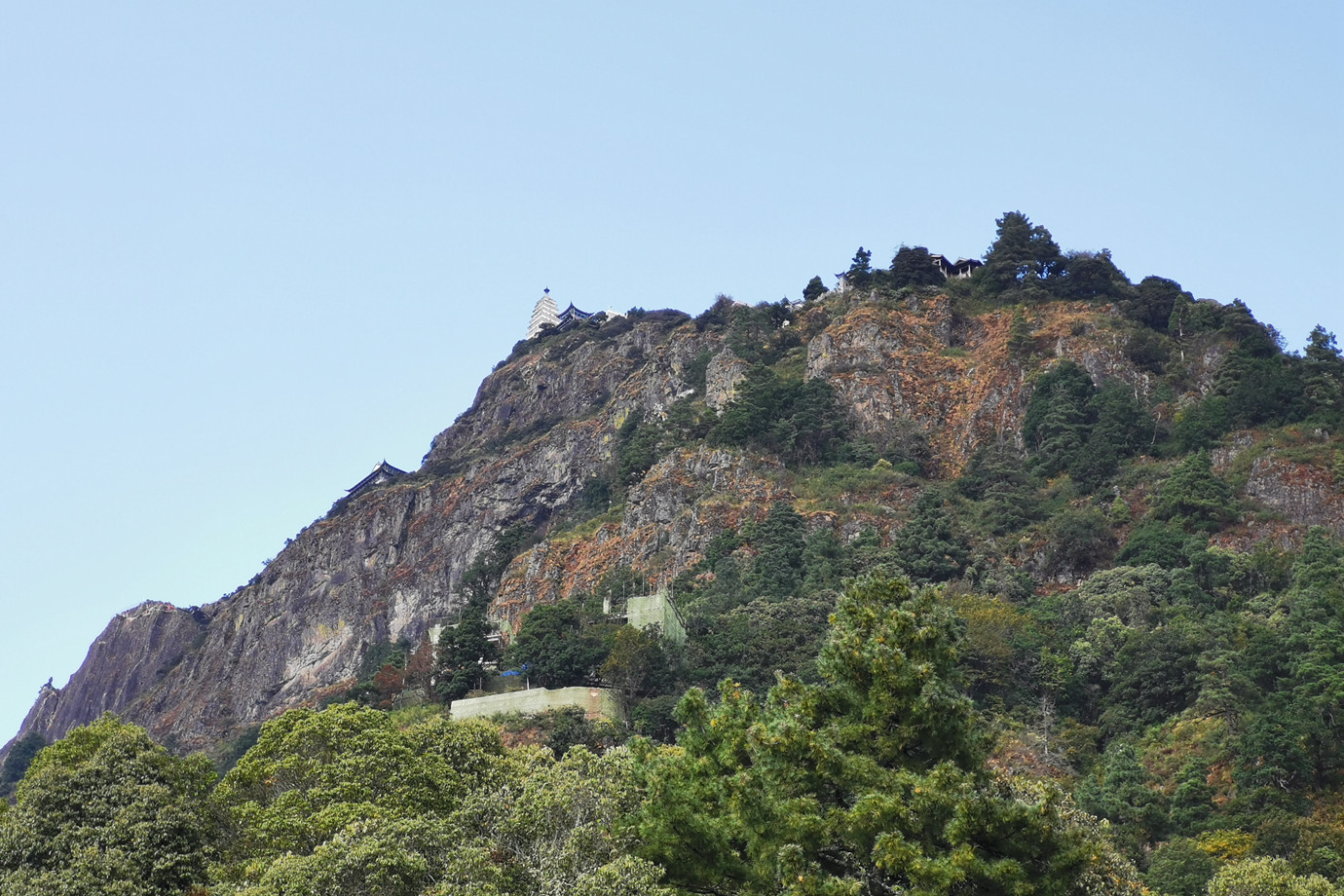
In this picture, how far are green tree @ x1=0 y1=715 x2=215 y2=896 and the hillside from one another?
1001 cm

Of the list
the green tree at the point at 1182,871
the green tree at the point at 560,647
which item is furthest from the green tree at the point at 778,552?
the green tree at the point at 1182,871

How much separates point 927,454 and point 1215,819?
31.7 m

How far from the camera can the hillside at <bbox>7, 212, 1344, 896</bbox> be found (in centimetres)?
4209

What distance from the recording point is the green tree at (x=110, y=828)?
26.8 meters

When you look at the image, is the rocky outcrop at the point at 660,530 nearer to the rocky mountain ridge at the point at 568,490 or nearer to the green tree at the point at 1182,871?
the rocky mountain ridge at the point at 568,490

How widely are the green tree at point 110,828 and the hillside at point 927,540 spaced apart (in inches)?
394

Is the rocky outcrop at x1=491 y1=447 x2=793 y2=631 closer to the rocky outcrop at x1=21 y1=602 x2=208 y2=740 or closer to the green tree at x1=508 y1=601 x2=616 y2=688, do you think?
the green tree at x1=508 y1=601 x2=616 y2=688

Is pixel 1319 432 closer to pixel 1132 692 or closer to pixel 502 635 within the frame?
pixel 1132 692

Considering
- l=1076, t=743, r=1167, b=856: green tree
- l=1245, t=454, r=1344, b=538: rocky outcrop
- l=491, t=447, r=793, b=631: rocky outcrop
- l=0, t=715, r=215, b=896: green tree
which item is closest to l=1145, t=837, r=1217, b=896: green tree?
l=1076, t=743, r=1167, b=856: green tree

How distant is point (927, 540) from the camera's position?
191ft

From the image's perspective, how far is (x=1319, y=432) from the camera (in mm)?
58594

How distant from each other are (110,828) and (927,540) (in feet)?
121

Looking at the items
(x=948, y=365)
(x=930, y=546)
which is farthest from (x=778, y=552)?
(x=948, y=365)

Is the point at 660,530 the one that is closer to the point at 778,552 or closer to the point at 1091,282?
the point at 778,552
